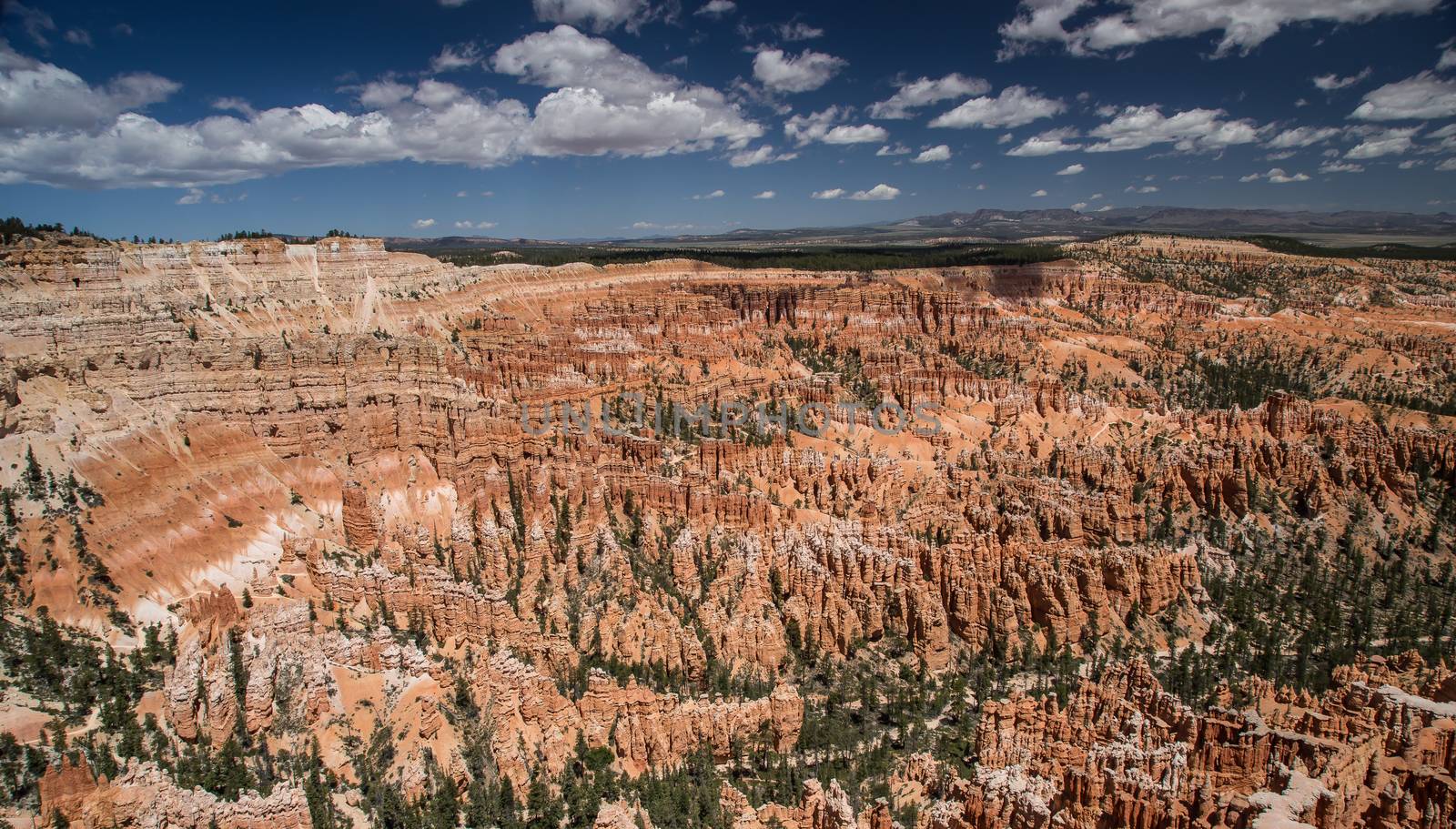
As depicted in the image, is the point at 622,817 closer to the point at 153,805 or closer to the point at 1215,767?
the point at 153,805

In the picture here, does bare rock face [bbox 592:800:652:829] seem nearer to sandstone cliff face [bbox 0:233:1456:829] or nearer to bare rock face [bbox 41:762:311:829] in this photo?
sandstone cliff face [bbox 0:233:1456:829]

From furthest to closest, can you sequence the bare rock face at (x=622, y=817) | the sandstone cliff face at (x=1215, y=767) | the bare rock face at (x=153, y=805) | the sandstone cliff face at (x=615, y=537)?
1. the sandstone cliff face at (x=615, y=537)
2. the bare rock face at (x=622, y=817)
3. the bare rock face at (x=153, y=805)
4. the sandstone cliff face at (x=1215, y=767)

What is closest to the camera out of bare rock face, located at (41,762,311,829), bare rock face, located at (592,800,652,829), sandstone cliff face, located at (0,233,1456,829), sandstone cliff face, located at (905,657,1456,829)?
sandstone cliff face, located at (905,657,1456,829)

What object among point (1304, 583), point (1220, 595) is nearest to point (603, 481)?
point (1220, 595)

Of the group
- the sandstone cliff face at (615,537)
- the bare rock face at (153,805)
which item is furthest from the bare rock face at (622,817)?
the bare rock face at (153,805)

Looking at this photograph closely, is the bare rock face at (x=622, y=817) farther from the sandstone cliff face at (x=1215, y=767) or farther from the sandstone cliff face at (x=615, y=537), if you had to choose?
the sandstone cliff face at (x=1215, y=767)

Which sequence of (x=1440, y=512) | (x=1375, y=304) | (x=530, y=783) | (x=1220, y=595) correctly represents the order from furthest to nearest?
(x=1375, y=304), (x=1440, y=512), (x=1220, y=595), (x=530, y=783)

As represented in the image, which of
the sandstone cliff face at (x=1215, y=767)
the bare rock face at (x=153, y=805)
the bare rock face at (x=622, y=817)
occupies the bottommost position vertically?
the bare rock face at (x=622, y=817)

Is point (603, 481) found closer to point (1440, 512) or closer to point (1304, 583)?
point (1304, 583)

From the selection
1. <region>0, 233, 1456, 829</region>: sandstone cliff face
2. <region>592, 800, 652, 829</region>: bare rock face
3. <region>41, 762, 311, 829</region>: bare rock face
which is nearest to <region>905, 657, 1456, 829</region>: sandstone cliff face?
<region>0, 233, 1456, 829</region>: sandstone cliff face

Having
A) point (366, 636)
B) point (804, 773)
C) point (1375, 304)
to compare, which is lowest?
point (804, 773)

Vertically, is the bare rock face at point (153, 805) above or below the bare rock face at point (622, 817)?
above
